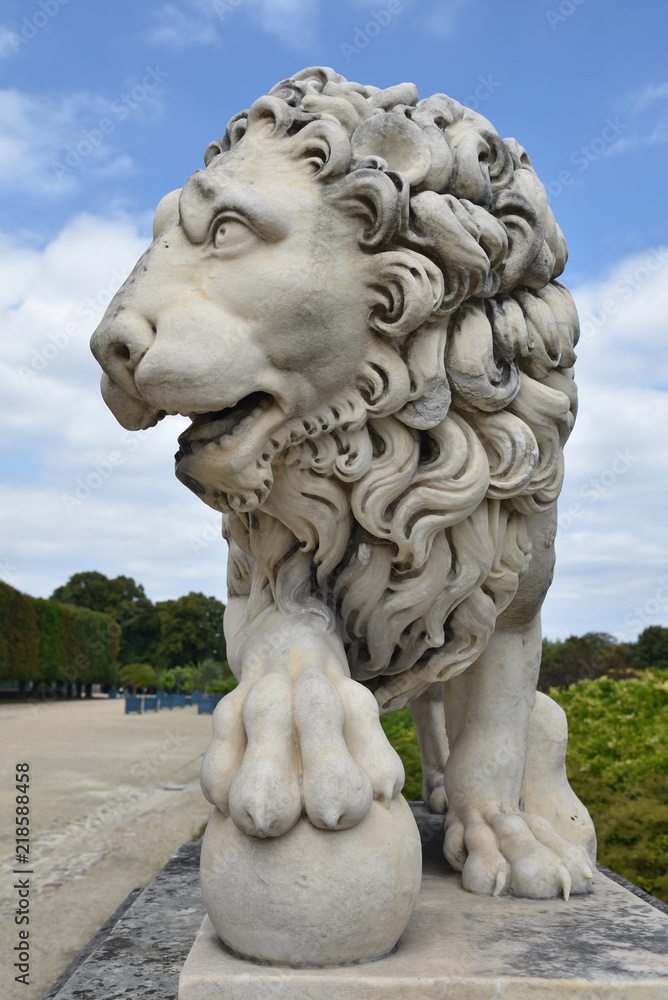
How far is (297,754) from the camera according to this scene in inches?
67.3

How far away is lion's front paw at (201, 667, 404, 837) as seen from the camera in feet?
5.27

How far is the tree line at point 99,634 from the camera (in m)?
26.5

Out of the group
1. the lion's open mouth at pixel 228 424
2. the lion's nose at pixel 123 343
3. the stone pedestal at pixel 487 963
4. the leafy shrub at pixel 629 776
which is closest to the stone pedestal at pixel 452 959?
the stone pedestal at pixel 487 963

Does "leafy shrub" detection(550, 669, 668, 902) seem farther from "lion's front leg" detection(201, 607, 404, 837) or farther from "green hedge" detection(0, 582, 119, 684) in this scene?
"green hedge" detection(0, 582, 119, 684)

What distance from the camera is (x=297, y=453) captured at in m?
2.02

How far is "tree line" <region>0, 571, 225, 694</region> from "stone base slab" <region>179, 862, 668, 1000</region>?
80.8ft

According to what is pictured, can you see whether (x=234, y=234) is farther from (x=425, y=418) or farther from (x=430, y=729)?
(x=430, y=729)

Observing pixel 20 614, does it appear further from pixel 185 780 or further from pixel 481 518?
pixel 481 518

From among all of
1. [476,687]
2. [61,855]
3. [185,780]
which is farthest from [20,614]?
[476,687]

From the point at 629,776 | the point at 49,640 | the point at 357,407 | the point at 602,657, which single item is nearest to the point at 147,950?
the point at 357,407

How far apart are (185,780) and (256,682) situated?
29.9 feet

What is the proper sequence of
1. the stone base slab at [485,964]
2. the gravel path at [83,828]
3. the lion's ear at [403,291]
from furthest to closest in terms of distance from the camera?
the gravel path at [83,828] → the lion's ear at [403,291] → the stone base slab at [485,964]

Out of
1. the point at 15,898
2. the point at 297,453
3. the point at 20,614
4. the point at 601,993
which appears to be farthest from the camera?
the point at 20,614

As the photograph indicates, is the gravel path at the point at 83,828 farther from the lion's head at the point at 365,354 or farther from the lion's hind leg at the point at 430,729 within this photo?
the lion's head at the point at 365,354
